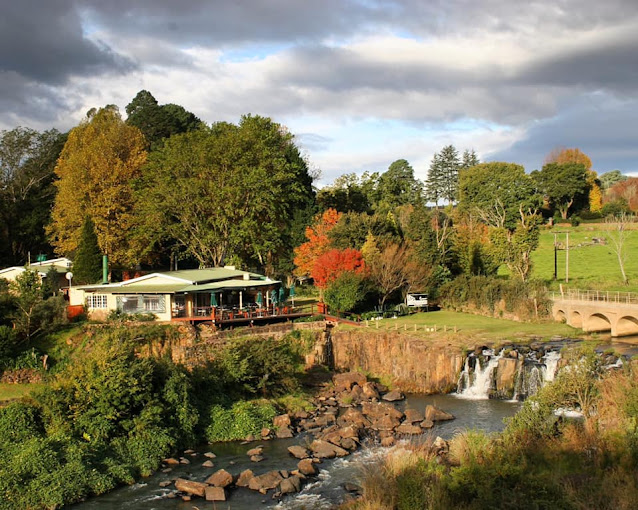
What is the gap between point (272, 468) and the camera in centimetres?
2706

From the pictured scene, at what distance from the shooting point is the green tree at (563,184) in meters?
104

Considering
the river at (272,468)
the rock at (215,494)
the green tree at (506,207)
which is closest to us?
the river at (272,468)

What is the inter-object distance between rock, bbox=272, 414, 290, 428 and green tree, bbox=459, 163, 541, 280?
37.5m

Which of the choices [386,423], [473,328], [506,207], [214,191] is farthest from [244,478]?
[506,207]

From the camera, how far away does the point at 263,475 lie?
1001 inches

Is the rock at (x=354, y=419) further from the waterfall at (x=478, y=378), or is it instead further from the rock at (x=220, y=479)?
the rock at (x=220, y=479)

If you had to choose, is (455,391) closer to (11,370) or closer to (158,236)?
(11,370)

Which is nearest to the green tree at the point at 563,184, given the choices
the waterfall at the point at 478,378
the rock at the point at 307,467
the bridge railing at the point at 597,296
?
the bridge railing at the point at 597,296

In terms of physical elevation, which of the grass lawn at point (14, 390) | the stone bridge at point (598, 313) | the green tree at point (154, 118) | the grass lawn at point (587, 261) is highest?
the green tree at point (154, 118)

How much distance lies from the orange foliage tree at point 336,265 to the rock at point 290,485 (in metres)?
29.9

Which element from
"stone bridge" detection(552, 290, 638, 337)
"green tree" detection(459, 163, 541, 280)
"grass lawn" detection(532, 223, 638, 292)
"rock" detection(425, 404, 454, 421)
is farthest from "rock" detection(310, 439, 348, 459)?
"green tree" detection(459, 163, 541, 280)

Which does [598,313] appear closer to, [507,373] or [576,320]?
[576,320]

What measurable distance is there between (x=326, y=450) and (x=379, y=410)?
6.53 meters

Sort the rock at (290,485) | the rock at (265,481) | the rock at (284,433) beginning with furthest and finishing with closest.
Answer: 1. the rock at (284,433)
2. the rock at (265,481)
3. the rock at (290,485)
